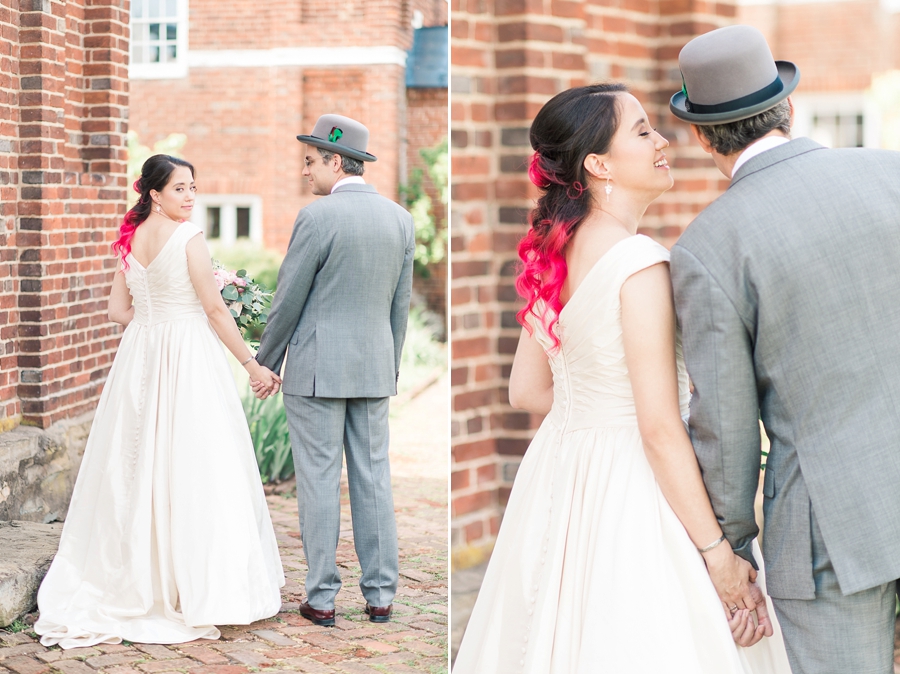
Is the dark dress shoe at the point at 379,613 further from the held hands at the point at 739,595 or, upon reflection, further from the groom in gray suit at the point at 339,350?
the held hands at the point at 739,595

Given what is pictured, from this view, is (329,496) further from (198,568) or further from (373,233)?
(373,233)

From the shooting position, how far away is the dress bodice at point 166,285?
15.6ft

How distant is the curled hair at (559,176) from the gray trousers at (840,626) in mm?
905

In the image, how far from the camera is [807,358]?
2.34 m

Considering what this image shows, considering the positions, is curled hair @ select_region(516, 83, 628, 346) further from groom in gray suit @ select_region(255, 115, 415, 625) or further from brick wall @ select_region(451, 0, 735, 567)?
groom in gray suit @ select_region(255, 115, 415, 625)

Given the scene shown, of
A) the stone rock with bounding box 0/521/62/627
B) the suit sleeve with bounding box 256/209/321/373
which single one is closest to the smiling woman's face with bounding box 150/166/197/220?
the suit sleeve with bounding box 256/209/321/373

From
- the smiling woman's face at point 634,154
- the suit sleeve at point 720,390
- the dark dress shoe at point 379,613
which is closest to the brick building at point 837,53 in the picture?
the dark dress shoe at point 379,613

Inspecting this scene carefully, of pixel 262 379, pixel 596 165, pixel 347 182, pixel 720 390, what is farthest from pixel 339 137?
pixel 720 390

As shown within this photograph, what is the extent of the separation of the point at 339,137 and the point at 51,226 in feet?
7.48

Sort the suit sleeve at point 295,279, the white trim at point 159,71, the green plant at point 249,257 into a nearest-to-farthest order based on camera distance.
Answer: the suit sleeve at point 295,279
the green plant at point 249,257
the white trim at point 159,71

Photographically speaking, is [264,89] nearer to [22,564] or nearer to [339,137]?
[339,137]

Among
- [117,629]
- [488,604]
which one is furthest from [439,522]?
[488,604]

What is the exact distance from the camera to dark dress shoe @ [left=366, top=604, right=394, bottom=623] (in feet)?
15.9

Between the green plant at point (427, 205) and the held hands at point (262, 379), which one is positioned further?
the green plant at point (427, 205)
